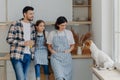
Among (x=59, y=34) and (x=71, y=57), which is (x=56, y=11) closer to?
(x=59, y=34)

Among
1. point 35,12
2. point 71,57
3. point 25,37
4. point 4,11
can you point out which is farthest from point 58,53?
point 4,11

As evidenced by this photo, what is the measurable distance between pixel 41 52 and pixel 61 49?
0.96 feet

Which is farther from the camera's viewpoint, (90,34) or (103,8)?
(90,34)

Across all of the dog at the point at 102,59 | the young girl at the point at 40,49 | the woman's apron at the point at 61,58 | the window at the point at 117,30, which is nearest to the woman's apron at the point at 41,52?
the young girl at the point at 40,49

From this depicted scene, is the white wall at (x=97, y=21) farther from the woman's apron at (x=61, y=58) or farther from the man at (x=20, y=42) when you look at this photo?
the man at (x=20, y=42)

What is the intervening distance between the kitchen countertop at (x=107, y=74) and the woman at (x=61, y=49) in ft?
1.75

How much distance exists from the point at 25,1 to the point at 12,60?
98 centimetres

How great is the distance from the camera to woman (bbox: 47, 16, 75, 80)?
11.8 feet

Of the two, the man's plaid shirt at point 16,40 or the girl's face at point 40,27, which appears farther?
the girl's face at point 40,27

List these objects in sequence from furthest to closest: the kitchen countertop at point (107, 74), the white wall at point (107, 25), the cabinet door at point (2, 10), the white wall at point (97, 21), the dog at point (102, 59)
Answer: the cabinet door at point (2, 10)
the white wall at point (97, 21)
the white wall at point (107, 25)
the dog at point (102, 59)
the kitchen countertop at point (107, 74)

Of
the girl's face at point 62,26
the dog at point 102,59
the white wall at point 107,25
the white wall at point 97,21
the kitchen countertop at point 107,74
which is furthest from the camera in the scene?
the girl's face at point 62,26

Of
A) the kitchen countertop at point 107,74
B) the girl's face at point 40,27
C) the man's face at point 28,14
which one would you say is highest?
the man's face at point 28,14

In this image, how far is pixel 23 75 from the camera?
354cm

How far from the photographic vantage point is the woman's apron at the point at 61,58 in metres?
3.61
